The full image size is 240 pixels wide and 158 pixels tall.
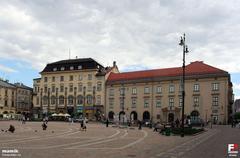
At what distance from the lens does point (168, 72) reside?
3654 inches

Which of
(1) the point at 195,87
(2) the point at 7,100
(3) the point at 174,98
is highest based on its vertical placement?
(1) the point at 195,87

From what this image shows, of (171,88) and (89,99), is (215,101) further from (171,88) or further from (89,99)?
(89,99)

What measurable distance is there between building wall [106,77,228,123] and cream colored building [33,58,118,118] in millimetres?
3837

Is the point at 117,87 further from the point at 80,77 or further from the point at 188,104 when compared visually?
the point at 188,104

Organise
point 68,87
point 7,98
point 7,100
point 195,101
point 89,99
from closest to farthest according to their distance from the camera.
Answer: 1. point 195,101
2. point 89,99
3. point 68,87
4. point 7,100
5. point 7,98

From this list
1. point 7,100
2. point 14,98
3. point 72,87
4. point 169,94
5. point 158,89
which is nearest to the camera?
point 169,94

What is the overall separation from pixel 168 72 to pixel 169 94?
22.0 feet

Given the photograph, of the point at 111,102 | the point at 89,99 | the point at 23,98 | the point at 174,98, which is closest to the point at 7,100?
the point at 23,98

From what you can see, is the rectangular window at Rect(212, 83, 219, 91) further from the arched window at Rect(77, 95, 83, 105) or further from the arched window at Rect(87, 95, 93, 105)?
the arched window at Rect(77, 95, 83, 105)

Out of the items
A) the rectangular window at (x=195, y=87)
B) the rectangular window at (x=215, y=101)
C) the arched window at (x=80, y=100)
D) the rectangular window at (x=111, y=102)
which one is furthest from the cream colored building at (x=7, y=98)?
the rectangular window at (x=215, y=101)

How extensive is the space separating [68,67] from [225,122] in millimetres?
51064

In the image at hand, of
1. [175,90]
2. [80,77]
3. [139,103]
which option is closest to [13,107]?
[80,77]

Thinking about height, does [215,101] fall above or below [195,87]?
below

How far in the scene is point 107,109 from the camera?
3893 inches
